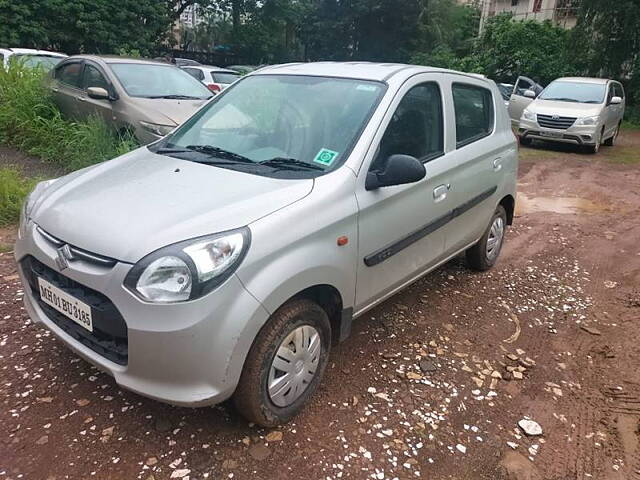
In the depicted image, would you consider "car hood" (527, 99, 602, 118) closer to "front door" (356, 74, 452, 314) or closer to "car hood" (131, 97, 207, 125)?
"car hood" (131, 97, 207, 125)

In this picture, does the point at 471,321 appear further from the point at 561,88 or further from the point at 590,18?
the point at 590,18

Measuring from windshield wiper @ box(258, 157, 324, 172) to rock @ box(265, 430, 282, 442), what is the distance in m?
1.34

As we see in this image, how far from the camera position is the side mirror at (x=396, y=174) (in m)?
2.68

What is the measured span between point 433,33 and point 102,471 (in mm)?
36849

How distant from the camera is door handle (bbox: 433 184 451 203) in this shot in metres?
3.31

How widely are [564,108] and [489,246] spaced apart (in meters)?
8.29

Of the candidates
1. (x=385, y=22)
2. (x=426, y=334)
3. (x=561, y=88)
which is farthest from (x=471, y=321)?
(x=385, y=22)

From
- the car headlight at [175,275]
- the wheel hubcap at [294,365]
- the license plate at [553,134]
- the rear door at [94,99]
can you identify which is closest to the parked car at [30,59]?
the rear door at [94,99]

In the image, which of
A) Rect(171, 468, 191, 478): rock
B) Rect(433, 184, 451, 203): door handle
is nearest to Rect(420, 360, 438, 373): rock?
Rect(433, 184, 451, 203): door handle

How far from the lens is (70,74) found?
7.68 metres

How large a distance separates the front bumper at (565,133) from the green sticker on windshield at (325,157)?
32.7ft

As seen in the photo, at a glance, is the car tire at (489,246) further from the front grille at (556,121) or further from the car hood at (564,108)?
the car hood at (564,108)

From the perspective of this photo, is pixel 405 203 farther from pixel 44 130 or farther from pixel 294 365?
pixel 44 130

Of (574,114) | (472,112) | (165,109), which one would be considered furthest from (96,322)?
(574,114)
